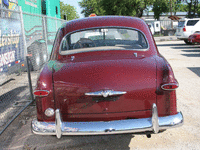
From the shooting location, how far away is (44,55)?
876cm

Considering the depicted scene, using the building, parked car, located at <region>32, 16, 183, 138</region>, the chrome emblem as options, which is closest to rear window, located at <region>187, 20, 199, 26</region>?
the building

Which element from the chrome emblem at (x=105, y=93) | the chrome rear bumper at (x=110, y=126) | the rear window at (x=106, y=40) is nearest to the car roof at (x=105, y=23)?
the rear window at (x=106, y=40)

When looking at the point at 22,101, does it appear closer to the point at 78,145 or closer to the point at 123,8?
the point at 78,145

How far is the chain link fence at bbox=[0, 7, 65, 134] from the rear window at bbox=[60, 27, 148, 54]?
1.60m

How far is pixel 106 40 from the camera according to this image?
412 cm

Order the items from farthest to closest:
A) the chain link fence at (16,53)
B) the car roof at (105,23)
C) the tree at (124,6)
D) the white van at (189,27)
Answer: the tree at (124,6)
the white van at (189,27)
the chain link fence at (16,53)
the car roof at (105,23)

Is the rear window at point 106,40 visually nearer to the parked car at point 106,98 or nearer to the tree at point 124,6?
the parked car at point 106,98

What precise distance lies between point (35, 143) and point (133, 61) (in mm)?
1935

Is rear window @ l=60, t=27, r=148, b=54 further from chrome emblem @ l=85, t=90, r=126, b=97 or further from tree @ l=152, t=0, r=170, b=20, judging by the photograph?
tree @ l=152, t=0, r=170, b=20

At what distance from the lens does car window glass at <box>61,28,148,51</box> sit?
12.3ft

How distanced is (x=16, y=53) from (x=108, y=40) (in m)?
2.46

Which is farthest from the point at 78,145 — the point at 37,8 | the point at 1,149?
the point at 37,8

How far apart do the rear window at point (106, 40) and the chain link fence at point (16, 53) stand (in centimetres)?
160

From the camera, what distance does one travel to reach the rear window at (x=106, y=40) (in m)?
3.68
